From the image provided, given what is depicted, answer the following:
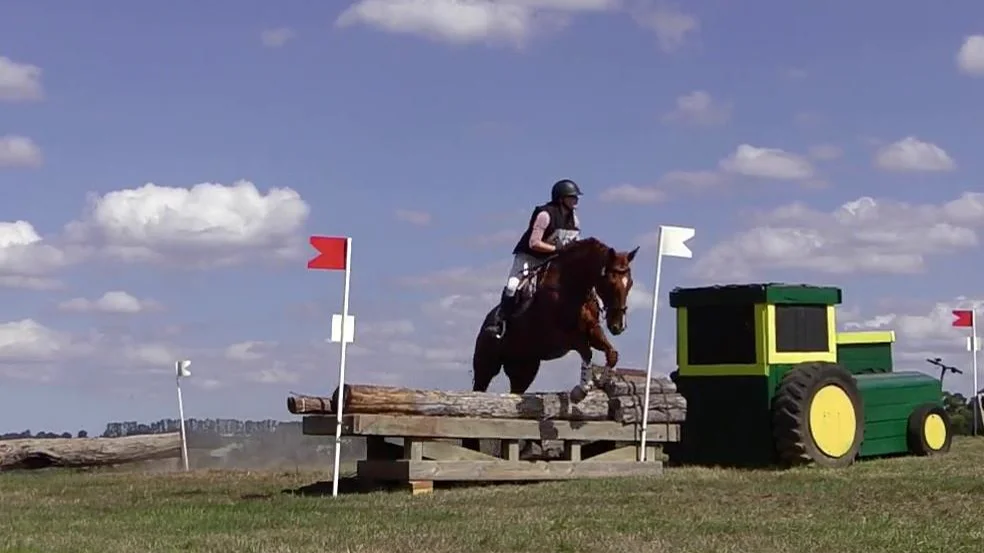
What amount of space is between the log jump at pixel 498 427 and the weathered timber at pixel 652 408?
1 centimetres

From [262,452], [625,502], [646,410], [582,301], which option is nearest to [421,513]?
[625,502]

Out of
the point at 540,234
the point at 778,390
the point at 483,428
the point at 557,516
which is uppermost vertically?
the point at 540,234

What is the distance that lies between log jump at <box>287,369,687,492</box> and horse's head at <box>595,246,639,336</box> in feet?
4.51

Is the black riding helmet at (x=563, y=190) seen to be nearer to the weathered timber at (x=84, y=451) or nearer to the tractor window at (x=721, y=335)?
the tractor window at (x=721, y=335)

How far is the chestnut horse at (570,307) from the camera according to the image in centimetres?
1416

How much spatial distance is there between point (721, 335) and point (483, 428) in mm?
3793

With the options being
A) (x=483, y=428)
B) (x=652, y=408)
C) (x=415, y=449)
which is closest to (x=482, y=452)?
(x=483, y=428)

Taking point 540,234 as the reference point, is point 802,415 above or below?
below

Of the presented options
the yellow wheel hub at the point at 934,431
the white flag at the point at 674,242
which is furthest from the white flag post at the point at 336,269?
the yellow wheel hub at the point at 934,431

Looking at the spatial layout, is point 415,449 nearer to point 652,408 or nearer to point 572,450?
point 572,450

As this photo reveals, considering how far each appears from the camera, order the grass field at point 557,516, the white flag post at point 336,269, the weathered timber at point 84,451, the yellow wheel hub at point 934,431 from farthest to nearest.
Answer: the weathered timber at point 84,451 < the yellow wheel hub at point 934,431 < the white flag post at point 336,269 < the grass field at point 557,516

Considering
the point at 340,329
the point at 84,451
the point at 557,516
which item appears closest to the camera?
A: the point at 557,516

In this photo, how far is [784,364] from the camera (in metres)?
16.7

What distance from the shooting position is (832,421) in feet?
53.1
